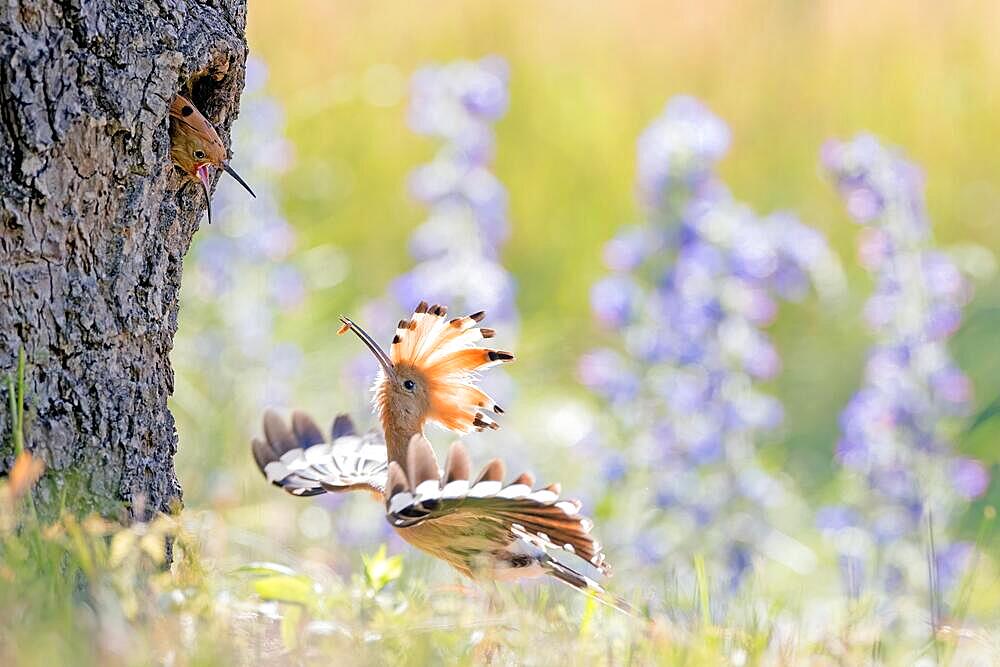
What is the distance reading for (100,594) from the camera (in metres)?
1.82

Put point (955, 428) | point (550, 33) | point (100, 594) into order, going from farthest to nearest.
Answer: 1. point (550, 33)
2. point (955, 428)
3. point (100, 594)

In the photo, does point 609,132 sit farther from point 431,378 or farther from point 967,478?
point 431,378

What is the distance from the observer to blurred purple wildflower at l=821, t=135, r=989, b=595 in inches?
154

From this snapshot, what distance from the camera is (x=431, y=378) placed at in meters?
2.51

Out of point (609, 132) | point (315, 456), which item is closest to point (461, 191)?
point (315, 456)

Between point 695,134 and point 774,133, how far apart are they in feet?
12.2

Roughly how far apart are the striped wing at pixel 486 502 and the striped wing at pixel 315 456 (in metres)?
0.39

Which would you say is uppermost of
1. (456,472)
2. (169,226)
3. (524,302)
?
(524,302)

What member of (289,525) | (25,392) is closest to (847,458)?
(289,525)

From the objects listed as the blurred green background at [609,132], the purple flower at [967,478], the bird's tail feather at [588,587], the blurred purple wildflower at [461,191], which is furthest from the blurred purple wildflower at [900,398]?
the bird's tail feather at [588,587]

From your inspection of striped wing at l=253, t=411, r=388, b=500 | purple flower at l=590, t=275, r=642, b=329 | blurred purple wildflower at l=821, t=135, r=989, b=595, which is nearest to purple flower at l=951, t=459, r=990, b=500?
blurred purple wildflower at l=821, t=135, r=989, b=595

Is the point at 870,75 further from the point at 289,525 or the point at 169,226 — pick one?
the point at 169,226

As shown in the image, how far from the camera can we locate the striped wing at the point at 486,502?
6.49 ft

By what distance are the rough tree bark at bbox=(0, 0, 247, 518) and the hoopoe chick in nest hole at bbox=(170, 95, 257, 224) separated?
3cm
